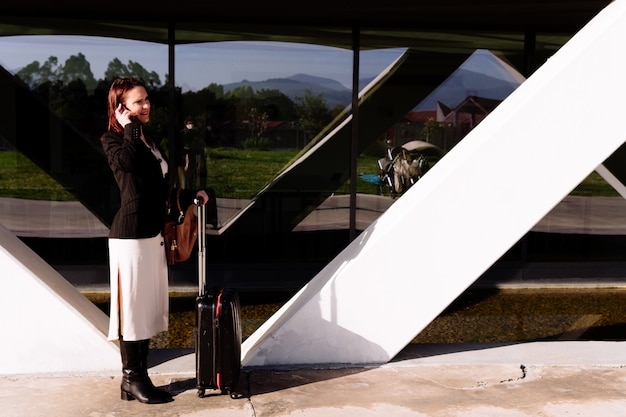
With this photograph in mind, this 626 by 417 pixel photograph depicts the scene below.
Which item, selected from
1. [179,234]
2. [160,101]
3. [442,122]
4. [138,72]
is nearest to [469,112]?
[442,122]

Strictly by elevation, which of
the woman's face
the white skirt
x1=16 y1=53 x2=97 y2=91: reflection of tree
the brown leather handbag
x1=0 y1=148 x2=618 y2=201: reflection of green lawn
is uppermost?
x1=16 y1=53 x2=97 y2=91: reflection of tree

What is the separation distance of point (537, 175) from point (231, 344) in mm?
1982

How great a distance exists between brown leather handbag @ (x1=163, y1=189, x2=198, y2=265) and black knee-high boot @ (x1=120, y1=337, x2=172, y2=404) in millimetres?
500

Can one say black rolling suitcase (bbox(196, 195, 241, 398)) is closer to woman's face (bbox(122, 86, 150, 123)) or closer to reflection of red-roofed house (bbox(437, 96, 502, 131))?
woman's face (bbox(122, 86, 150, 123))

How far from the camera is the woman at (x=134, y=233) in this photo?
392 cm

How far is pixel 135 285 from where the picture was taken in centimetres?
396

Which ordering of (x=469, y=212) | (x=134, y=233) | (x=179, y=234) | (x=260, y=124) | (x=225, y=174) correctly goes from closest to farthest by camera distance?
(x=134, y=233) < (x=179, y=234) < (x=469, y=212) < (x=260, y=124) < (x=225, y=174)

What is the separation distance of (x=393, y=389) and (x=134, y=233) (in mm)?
1638

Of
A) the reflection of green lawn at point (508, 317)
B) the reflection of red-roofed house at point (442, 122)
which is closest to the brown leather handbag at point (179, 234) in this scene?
the reflection of green lawn at point (508, 317)

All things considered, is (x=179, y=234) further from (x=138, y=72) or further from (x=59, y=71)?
(x=59, y=71)

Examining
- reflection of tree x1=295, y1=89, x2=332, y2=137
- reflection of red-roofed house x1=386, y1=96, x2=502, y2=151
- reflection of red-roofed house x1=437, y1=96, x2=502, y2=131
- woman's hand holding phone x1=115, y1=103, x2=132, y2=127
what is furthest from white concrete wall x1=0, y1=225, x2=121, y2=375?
reflection of red-roofed house x1=437, y1=96, x2=502, y2=131

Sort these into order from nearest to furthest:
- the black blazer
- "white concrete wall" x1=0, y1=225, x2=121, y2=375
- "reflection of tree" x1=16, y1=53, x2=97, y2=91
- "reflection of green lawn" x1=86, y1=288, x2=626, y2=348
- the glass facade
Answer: the black blazer → "white concrete wall" x1=0, y1=225, x2=121, y2=375 → "reflection of green lawn" x1=86, y1=288, x2=626, y2=348 → "reflection of tree" x1=16, y1=53, x2=97, y2=91 → the glass facade

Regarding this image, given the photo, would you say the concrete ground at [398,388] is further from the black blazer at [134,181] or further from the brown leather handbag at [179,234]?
the black blazer at [134,181]

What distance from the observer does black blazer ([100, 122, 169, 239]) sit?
386 centimetres
